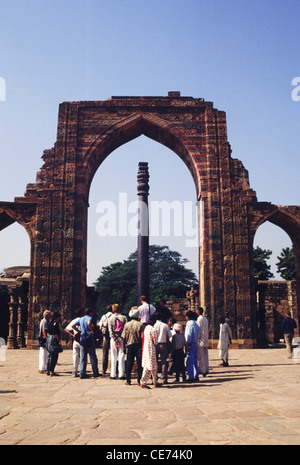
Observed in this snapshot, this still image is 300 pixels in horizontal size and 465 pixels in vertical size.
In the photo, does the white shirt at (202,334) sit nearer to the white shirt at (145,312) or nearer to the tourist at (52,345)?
the white shirt at (145,312)

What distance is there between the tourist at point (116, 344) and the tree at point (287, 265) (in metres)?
25.4

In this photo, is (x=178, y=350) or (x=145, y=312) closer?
(x=178, y=350)

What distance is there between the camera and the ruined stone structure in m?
14.3

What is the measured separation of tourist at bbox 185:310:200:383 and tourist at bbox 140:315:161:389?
81 centimetres

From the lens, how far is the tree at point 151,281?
36.3m

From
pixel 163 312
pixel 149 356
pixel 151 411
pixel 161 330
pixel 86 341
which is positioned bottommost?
pixel 151 411

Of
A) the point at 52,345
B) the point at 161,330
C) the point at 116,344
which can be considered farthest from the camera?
the point at 52,345

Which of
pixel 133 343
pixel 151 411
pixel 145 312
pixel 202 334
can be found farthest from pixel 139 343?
pixel 151 411

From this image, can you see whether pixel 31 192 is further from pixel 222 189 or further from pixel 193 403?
pixel 193 403

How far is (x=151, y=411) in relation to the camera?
457 centimetres

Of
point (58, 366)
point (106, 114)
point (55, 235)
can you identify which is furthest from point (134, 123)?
point (58, 366)

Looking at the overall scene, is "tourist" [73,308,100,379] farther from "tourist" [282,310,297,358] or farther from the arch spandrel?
the arch spandrel

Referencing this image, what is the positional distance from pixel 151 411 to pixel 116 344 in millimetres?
3131

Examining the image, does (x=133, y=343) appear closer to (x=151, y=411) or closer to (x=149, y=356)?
(x=149, y=356)
